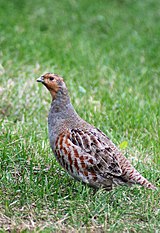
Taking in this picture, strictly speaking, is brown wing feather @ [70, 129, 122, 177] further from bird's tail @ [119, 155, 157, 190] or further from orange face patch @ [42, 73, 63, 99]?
orange face patch @ [42, 73, 63, 99]

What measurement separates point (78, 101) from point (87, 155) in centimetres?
270

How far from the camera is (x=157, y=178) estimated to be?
249 inches

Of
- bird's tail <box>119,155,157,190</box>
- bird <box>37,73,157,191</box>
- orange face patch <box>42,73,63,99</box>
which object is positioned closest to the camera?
bird <box>37,73,157,191</box>

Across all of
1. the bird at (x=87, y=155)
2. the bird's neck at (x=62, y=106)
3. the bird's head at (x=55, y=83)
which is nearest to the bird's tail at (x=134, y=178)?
the bird at (x=87, y=155)

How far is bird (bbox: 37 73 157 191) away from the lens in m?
5.69

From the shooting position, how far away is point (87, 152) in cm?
574

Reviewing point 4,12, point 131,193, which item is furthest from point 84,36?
point 131,193

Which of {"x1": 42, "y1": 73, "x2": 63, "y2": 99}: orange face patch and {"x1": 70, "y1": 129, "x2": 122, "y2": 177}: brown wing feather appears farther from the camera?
{"x1": 42, "y1": 73, "x2": 63, "y2": 99}: orange face patch

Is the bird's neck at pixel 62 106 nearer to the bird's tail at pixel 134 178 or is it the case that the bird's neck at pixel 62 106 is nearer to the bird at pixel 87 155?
the bird at pixel 87 155

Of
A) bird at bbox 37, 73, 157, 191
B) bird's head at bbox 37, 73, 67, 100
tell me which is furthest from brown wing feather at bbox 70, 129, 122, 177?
bird's head at bbox 37, 73, 67, 100

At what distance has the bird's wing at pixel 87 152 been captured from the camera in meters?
5.69

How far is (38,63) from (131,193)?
4.22 metres

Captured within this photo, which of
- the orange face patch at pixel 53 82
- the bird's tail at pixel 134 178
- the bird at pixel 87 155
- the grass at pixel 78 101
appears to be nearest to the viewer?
the grass at pixel 78 101

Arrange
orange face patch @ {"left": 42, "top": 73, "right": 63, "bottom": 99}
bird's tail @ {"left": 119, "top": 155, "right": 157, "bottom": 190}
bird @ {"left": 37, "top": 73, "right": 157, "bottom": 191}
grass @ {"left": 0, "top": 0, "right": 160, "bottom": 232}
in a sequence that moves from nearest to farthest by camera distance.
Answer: grass @ {"left": 0, "top": 0, "right": 160, "bottom": 232} → bird @ {"left": 37, "top": 73, "right": 157, "bottom": 191} → bird's tail @ {"left": 119, "top": 155, "right": 157, "bottom": 190} → orange face patch @ {"left": 42, "top": 73, "right": 63, "bottom": 99}
